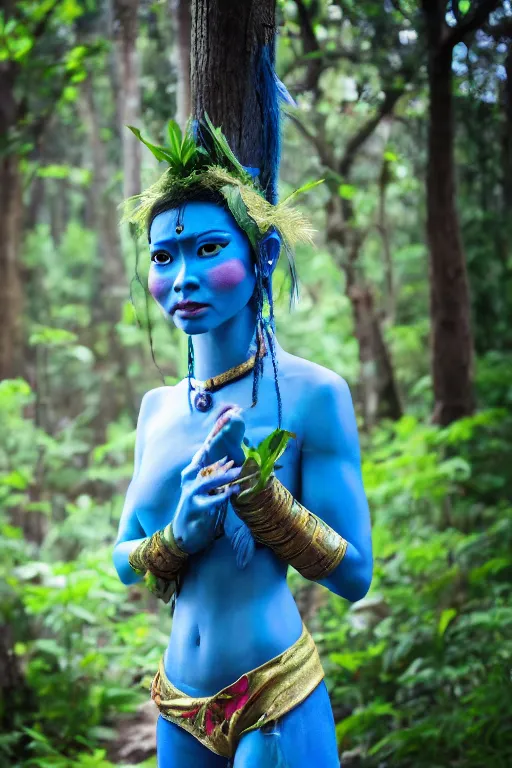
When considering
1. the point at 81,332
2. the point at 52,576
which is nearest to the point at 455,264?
the point at 52,576

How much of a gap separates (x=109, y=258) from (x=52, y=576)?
751cm

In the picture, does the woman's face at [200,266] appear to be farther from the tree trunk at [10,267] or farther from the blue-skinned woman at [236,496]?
the tree trunk at [10,267]

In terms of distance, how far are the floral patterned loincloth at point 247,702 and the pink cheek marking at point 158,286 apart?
40.8 inches

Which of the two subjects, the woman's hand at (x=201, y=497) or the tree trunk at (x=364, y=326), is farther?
the tree trunk at (x=364, y=326)

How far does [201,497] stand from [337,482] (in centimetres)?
44

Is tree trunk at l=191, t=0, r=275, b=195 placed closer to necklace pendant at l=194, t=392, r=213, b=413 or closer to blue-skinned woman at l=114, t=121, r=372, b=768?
blue-skinned woman at l=114, t=121, r=372, b=768

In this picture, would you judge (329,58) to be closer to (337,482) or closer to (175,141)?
(175,141)

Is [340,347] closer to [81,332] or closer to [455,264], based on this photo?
[455,264]

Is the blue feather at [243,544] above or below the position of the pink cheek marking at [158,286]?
below

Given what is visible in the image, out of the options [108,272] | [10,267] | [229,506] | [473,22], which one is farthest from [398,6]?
[108,272]

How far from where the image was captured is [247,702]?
232 centimetres

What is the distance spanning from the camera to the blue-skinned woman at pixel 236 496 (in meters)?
2.28

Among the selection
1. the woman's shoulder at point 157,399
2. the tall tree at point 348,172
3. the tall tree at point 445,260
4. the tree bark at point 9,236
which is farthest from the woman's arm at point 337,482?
the tree bark at point 9,236

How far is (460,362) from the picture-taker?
6.86 meters
